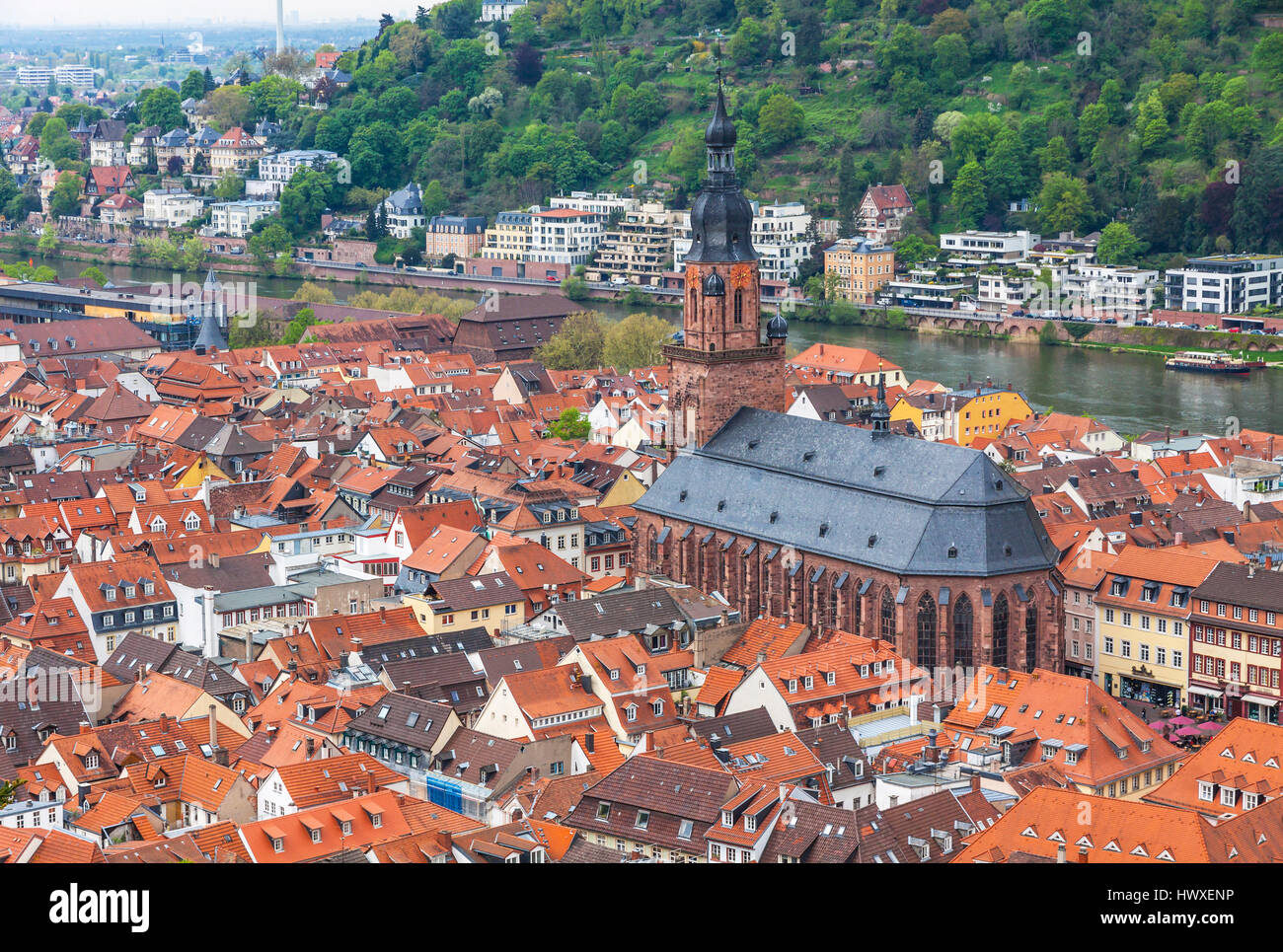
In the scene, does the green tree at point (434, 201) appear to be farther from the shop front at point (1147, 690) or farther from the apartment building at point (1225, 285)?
the shop front at point (1147, 690)

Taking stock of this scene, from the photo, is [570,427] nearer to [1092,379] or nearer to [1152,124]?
[1092,379]

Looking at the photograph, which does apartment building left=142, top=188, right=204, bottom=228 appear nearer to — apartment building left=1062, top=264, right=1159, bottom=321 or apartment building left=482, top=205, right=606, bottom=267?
apartment building left=482, top=205, right=606, bottom=267

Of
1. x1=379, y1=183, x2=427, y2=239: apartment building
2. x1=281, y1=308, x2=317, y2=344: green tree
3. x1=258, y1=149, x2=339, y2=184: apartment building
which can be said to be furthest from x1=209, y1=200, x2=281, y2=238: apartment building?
x1=281, y1=308, x2=317, y2=344: green tree

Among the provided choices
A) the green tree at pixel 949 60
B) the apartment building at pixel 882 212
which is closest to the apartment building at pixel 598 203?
the apartment building at pixel 882 212

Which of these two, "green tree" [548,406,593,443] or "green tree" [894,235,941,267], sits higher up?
"green tree" [894,235,941,267]
